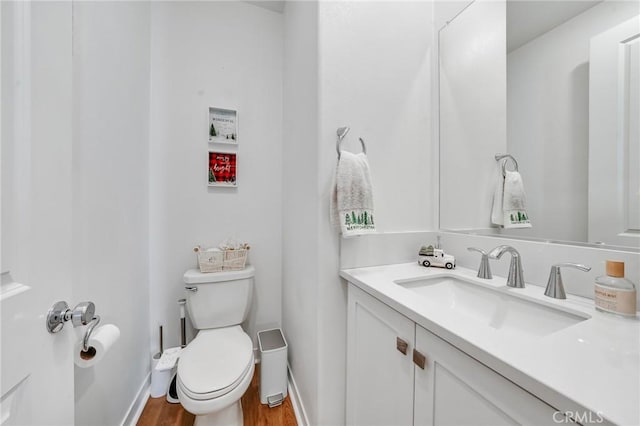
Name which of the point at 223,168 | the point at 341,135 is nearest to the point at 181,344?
the point at 223,168

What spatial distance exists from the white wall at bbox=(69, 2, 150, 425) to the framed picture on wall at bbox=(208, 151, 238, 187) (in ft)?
1.18

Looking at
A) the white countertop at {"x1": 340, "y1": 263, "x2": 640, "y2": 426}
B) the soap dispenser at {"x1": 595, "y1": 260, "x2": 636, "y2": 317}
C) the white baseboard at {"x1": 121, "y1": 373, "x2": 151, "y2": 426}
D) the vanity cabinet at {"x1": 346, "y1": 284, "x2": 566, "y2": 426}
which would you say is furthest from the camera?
the white baseboard at {"x1": 121, "y1": 373, "x2": 151, "y2": 426}

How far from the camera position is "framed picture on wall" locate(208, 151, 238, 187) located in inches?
62.0

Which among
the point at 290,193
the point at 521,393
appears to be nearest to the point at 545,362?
the point at 521,393

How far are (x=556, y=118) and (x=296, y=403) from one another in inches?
67.6

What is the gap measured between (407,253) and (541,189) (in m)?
0.55

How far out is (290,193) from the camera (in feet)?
4.88

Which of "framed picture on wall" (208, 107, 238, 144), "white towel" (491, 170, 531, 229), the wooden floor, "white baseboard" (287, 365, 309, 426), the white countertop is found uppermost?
"framed picture on wall" (208, 107, 238, 144)

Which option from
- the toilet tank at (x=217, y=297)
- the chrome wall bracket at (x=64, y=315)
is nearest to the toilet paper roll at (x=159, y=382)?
the toilet tank at (x=217, y=297)

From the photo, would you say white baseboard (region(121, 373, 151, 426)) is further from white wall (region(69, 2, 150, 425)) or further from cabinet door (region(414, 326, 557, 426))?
cabinet door (region(414, 326, 557, 426))

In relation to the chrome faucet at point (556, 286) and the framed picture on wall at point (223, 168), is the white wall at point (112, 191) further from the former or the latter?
the chrome faucet at point (556, 286)

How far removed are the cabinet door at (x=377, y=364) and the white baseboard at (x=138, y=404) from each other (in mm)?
1065

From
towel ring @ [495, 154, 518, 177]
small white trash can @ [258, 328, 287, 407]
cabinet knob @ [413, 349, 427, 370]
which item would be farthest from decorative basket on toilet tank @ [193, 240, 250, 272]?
towel ring @ [495, 154, 518, 177]

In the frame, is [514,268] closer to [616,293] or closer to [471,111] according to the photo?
[616,293]
